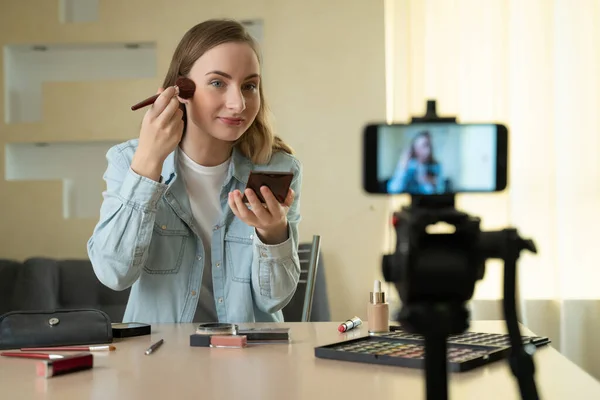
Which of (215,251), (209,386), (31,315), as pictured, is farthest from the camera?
(215,251)

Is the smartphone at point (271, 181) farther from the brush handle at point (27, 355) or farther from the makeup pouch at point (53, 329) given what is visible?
the brush handle at point (27, 355)

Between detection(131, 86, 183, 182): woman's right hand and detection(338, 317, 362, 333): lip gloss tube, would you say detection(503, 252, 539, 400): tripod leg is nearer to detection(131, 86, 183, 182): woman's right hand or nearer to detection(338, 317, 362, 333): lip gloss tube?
detection(338, 317, 362, 333): lip gloss tube

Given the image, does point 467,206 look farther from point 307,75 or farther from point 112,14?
point 112,14

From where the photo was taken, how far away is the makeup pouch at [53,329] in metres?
1.24

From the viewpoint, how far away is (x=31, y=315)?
126 centimetres

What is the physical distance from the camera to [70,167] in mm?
3176

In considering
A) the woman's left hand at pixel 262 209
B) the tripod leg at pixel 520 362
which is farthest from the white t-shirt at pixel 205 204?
the tripod leg at pixel 520 362

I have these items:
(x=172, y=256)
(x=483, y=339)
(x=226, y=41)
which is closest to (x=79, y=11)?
(x=226, y=41)

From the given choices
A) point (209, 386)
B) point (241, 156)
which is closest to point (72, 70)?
point (241, 156)

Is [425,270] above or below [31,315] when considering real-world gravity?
above

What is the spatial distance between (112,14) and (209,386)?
249 centimetres

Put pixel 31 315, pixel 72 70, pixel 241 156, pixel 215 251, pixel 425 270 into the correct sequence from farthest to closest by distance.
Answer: pixel 72 70 → pixel 241 156 → pixel 215 251 → pixel 31 315 → pixel 425 270

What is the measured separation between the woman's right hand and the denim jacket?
0.03 m

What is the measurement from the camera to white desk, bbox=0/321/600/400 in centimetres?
88
